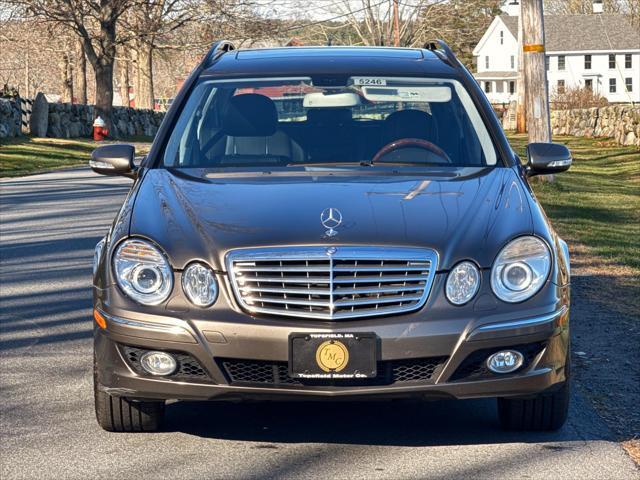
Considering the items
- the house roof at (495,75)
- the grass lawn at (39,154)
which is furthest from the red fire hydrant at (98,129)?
the house roof at (495,75)

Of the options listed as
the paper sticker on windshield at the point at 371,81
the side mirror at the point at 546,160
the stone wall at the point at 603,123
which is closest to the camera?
the side mirror at the point at 546,160

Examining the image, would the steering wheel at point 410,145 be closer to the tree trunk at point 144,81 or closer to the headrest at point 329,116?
the headrest at point 329,116

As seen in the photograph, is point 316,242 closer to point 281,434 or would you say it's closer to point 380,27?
point 281,434

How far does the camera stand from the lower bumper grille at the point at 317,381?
15.8ft

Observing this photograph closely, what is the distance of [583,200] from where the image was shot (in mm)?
18906

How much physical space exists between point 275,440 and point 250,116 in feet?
6.34

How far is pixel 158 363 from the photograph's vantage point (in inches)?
195

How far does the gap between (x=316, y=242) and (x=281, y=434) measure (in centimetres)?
98

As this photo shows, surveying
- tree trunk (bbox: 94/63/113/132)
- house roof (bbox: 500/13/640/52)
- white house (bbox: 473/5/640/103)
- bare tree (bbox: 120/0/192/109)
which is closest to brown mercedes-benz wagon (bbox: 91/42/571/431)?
bare tree (bbox: 120/0/192/109)

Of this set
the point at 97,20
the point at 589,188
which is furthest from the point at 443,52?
the point at 97,20

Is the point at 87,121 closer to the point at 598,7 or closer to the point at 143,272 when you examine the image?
the point at 143,272

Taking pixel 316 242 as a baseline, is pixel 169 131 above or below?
above

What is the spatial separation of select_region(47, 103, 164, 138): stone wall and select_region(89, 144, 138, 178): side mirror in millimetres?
31328

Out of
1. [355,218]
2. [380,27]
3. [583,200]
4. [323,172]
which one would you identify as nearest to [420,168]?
[323,172]
